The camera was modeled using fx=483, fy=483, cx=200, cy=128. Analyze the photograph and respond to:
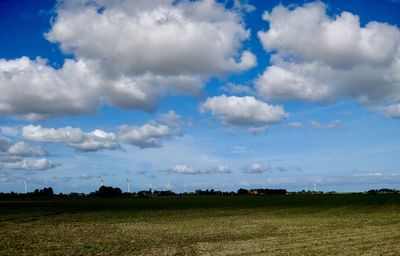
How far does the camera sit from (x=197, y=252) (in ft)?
89.2

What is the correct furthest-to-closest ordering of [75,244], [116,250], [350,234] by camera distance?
Answer: [350,234] → [75,244] → [116,250]

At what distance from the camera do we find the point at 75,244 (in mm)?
30719

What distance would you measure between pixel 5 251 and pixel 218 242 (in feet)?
43.0

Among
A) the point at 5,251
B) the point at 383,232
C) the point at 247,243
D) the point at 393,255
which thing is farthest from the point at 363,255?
the point at 5,251

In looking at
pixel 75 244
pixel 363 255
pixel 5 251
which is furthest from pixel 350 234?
pixel 5 251

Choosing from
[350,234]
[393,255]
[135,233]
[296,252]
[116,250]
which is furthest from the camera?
[135,233]

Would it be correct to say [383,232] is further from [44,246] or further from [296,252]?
[44,246]

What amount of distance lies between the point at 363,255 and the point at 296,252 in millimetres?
3446

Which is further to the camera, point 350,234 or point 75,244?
point 350,234

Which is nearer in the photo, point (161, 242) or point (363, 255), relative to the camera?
point (363, 255)

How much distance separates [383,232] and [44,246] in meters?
24.0

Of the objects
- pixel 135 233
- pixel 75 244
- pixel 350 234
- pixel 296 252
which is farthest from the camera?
pixel 135 233

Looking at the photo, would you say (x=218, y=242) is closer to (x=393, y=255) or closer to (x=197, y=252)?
(x=197, y=252)

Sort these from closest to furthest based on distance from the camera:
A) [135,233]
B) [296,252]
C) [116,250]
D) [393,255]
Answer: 1. [393,255]
2. [296,252]
3. [116,250]
4. [135,233]
